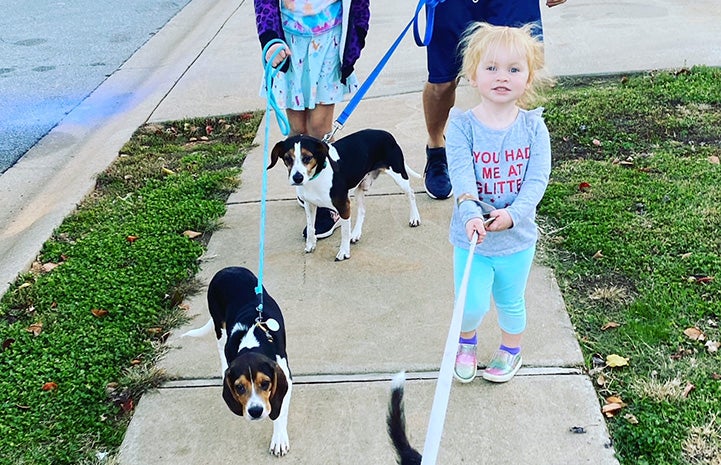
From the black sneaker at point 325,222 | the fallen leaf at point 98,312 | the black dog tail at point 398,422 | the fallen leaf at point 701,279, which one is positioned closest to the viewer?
the black dog tail at point 398,422

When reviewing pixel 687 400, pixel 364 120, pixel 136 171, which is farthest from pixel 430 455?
pixel 364 120

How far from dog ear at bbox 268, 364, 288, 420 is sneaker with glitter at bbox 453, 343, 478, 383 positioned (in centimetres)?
89

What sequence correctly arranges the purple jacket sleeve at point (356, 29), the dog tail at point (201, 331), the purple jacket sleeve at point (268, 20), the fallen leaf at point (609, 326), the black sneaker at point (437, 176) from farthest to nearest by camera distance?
the black sneaker at point (437, 176), the purple jacket sleeve at point (356, 29), the purple jacket sleeve at point (268, 20), the fallen leaf at point (609, 326), the dog tail at point (201, 331)

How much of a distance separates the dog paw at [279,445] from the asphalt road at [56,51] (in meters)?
4.49

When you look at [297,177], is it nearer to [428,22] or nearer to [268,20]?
[268,20]

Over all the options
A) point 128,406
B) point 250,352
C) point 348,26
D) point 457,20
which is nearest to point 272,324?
point 250,352

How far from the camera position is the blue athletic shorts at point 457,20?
445cm

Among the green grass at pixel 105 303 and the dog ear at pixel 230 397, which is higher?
the dog ear at pixel 230 397

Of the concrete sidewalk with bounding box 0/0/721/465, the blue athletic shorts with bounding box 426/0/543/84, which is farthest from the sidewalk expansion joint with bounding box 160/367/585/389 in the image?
the blue athletic shorts with bounding box 426/0/543/84

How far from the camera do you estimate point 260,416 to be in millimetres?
2695

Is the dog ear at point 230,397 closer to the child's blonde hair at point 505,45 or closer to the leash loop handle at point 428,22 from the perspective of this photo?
the child's blonde hair at point 505,45

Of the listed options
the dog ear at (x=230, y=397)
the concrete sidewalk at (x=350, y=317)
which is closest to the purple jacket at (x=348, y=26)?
the concrete sidewalk at (x=350, y=317)

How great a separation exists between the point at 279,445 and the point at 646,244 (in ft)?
8.03

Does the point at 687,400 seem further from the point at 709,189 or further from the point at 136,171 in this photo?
the point at 136,171
